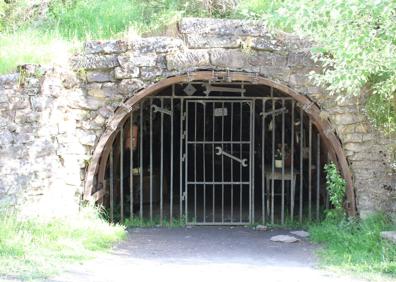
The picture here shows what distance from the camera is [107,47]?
321 inches

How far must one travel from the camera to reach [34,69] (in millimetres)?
7832

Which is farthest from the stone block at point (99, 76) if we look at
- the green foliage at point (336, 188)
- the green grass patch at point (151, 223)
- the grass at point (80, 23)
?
the green foliage at point (336, 188)

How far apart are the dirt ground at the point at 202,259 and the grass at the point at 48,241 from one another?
19 centimetres

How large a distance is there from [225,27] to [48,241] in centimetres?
380

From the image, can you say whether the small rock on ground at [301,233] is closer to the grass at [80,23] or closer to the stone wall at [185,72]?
the stone wall at [185,72]

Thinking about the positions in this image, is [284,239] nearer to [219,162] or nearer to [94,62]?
[94,62]

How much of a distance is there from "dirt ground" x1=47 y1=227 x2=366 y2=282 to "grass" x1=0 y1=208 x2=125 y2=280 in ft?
0.64

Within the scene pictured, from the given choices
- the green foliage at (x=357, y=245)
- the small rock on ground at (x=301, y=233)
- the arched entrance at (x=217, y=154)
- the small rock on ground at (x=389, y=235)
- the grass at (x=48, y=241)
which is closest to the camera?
the grass at (x=48, y=241)

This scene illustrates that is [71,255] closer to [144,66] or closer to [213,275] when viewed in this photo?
[213,275]

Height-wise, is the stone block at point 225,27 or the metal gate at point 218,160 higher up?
the stone block at point 225,27

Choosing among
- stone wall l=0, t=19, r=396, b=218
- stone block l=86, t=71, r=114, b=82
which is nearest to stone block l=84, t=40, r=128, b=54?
stone wall l=0, t=19, r=396, b=218

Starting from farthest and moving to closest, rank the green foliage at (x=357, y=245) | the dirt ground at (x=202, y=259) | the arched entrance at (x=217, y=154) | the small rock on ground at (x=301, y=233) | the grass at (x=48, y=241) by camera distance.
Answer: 1. the small rock on ground at (x=301, y=233)
2. the arched entrance at (x=217, y=154)
3. the green foliage at (x=357, y=245)
4. the dirt ground at (x=202, y=259)
5. the grass at (x=48, y=241)

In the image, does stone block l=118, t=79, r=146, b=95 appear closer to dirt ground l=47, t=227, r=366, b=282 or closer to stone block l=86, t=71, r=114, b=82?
stone block l=86, t=71, r=114, b=82

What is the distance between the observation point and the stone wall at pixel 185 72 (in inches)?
316
